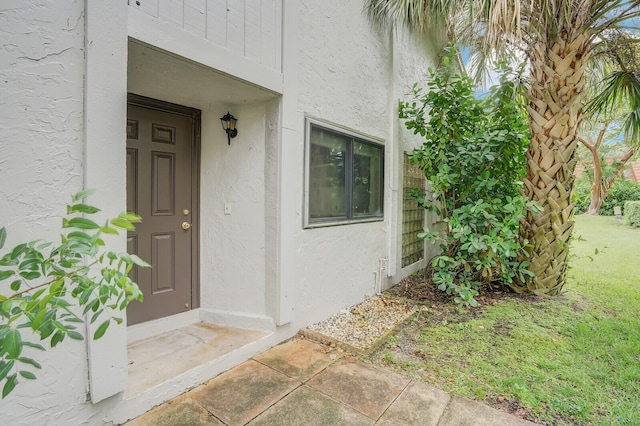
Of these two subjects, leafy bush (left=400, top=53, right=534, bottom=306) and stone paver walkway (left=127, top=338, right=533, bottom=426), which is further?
leafy bush (left=400, top=53, right=534, bottom=306)

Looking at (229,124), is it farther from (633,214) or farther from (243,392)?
(633,214)

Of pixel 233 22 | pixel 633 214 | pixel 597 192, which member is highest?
pixel 233 22

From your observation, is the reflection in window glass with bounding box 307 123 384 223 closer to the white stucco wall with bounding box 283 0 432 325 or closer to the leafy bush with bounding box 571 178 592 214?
the white stucco wall with bounding box 283 0 432 325

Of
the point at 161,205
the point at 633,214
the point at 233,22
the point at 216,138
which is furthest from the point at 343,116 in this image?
the point at 633,214

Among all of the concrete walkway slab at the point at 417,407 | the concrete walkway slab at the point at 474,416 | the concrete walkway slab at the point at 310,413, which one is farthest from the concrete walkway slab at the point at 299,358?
the concrete walkway slab at the point at 474,416

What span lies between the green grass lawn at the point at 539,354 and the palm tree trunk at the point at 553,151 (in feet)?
1.88

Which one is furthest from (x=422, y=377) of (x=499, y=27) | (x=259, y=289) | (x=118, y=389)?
(x=499, y=27)

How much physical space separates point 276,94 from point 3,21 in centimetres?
182

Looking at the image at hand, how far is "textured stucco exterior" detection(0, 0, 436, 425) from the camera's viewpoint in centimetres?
169

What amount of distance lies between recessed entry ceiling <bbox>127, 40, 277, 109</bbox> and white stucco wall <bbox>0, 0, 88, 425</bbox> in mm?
428

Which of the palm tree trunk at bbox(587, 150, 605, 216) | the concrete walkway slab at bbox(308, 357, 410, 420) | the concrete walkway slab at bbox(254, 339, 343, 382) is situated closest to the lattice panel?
the concrete walkway slab at bbox(254, 339, 343, 382)

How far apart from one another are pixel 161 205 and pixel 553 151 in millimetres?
4991

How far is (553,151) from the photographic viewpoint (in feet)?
13.9

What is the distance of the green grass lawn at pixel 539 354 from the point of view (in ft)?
7.30
